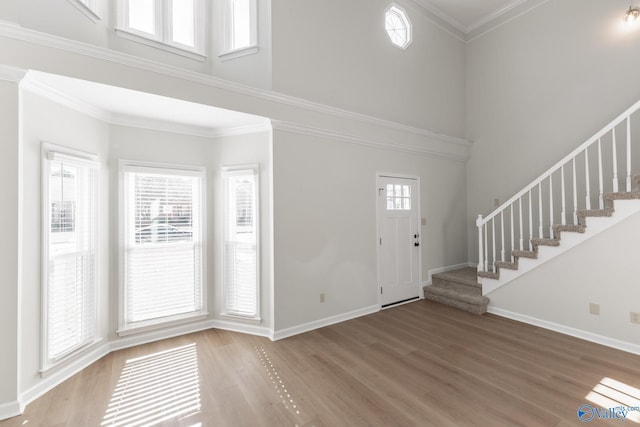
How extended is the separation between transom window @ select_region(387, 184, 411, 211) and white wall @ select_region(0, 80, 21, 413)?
4.22 metres

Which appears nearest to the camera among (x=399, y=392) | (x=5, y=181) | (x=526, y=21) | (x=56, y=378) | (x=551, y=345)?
(x=5, y=181)

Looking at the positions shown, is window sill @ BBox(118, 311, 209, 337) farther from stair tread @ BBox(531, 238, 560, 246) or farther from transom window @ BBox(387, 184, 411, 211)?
stair tread @ BBox(531, 238, 560, 246)

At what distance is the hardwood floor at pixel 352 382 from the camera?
216cm

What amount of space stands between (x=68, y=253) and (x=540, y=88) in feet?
23.0

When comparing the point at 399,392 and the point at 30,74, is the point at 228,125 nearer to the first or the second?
the point at 30,74

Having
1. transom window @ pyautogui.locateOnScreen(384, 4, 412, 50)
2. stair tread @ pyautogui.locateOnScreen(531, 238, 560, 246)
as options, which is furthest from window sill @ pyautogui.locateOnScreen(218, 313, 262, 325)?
transom window @ pyautogui.locateOnScreen(384, 4, 412, 50)

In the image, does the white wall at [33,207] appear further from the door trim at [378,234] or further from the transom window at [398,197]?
the transom window at [398,197]

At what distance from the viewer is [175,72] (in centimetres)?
280

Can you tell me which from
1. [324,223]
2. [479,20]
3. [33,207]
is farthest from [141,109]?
[479,20]

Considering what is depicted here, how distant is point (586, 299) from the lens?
3410mm

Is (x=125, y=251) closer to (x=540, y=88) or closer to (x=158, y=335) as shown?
(x=158, y=335)

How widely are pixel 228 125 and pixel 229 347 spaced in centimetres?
270

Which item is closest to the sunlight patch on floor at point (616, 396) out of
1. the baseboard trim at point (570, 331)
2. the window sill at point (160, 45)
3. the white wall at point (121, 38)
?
the baseboard trim at point (570, 331)

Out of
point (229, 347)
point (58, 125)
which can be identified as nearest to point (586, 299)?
point (229, 347)
